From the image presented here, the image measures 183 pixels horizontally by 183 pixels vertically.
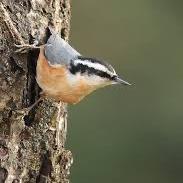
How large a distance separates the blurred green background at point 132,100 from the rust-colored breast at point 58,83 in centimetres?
441

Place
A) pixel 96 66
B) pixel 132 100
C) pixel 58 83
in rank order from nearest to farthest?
pixel 96 66
pixel 58 83
pixel 132 100

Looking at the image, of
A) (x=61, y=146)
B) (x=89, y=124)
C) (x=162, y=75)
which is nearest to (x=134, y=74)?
(x=162, y=75)

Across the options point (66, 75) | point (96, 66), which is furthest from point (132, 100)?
point (96, 66)

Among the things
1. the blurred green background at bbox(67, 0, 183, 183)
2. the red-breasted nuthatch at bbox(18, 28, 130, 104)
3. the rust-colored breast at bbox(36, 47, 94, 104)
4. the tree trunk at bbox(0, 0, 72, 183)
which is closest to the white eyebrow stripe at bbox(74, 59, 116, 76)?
the red-breasted nuthatch at bbox(18, 28, 130, 104)

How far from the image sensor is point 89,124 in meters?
10.5

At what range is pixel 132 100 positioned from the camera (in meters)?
11.1

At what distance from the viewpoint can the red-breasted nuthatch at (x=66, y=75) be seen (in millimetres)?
5305

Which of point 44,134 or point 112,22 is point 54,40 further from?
point 112,22

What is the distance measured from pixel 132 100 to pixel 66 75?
5.74 meters

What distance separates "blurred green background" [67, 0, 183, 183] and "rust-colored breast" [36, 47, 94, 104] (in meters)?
4.41

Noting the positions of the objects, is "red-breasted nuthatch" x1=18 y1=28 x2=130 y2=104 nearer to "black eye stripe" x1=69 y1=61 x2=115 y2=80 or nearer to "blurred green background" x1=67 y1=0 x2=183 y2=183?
"black eye stripe" x1=69 y1=61 x2=115 y2=80

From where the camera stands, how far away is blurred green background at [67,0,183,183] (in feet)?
33.7

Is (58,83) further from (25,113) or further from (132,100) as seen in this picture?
(132,100)

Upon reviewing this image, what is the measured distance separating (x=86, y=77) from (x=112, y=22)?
6.84 metres
